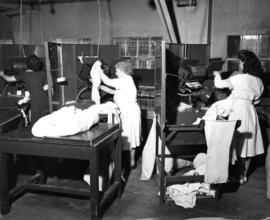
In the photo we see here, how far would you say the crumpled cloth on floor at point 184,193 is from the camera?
3.09 m

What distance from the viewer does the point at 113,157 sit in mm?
3223

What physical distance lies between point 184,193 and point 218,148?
583 mm

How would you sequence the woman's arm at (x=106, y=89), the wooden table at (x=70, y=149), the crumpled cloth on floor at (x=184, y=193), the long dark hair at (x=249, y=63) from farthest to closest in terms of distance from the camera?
1. the woman's arm at (x=106, y=89)
2. the long dark hair at (x=249, y=63)
3. the crumpled cloth on floor at (x=184, y=193)
4. the wooden table at (x=70, y=149)

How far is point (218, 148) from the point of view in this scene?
290 centimetres

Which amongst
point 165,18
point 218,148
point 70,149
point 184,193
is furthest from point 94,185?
point 165,18

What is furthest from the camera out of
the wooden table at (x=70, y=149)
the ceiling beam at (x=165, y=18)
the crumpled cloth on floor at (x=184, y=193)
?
the ceiling beam at (x=165, y=18)

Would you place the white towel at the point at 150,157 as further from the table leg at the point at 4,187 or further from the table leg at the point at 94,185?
the table leg at the point at 4,187

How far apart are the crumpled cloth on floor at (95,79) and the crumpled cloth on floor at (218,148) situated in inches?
60.5

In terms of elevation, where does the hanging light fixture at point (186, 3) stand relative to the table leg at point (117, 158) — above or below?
above

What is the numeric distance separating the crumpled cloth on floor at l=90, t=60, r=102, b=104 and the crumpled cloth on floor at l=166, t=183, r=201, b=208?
1391 mm

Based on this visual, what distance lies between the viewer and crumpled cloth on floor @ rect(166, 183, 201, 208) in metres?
3.09

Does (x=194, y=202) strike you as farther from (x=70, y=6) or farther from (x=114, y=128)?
(x=70, y=6)

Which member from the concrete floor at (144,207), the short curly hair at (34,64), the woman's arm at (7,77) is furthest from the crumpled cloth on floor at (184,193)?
the woman's arm at (7,77)

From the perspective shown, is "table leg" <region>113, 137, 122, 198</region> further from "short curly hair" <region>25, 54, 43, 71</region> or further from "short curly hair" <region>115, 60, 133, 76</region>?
"short curly hair" <region>25, 54, 43, 71</region>
